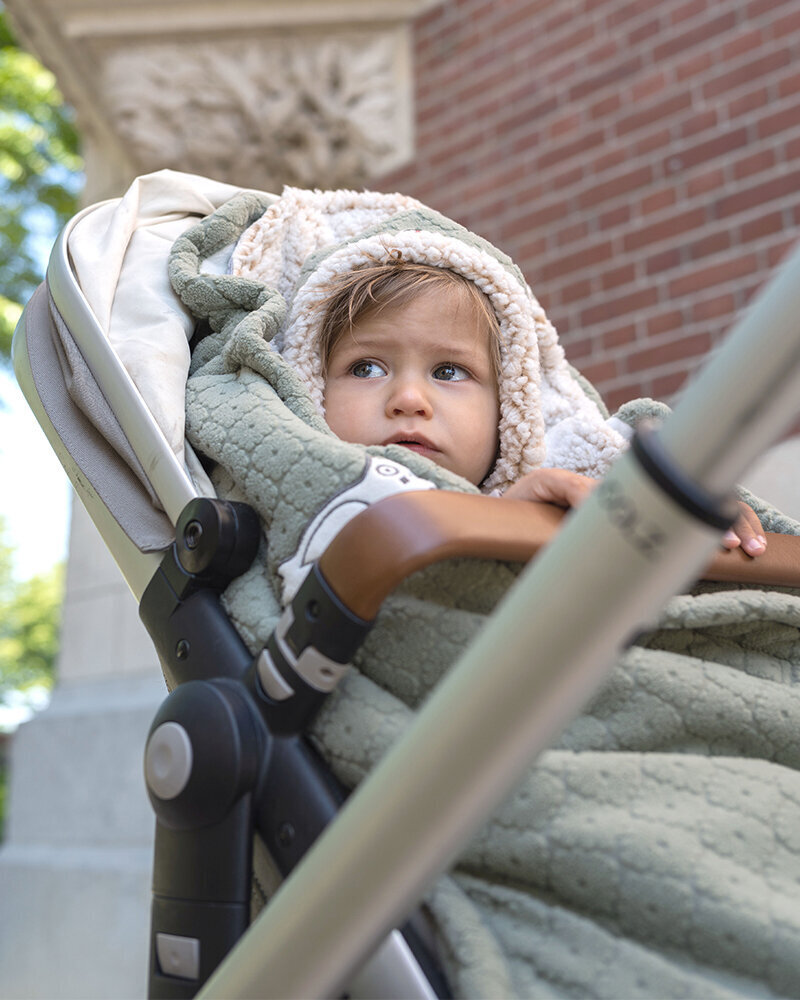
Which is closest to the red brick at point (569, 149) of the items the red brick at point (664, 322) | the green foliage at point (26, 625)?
the red brick at point (664, 322)

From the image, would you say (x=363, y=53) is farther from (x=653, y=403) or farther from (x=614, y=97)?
(x=653, y=403)

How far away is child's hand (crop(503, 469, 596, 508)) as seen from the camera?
0.79m

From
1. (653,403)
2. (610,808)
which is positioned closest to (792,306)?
(610,808)

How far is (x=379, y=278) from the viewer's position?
3.92ft

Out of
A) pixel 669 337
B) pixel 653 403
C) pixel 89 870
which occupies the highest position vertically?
pixel 653 403

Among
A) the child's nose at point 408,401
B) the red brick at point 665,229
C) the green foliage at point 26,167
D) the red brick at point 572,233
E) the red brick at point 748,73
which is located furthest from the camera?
the green foliage at point 26,167

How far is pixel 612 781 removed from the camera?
70 cm

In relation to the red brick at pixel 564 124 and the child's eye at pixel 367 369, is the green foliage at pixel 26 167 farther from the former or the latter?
the child's eye at pixel 367 369

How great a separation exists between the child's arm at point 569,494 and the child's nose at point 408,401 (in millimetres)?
268

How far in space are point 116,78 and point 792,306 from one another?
346cm

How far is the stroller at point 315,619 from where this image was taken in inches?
18.3

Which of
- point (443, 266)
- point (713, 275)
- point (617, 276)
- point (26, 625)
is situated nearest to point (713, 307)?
point (713, 275)

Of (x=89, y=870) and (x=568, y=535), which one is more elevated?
(x=568, y=535)

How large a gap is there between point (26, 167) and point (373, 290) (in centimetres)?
596
